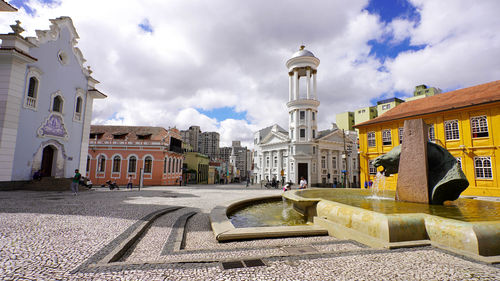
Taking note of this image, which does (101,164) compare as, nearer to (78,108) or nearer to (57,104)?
(78,108)

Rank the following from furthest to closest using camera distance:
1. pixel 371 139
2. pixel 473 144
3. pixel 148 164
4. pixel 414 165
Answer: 1. pixel 148 164
2. pixel 371 139
3. pixel 473 144
4. pixel 414 165

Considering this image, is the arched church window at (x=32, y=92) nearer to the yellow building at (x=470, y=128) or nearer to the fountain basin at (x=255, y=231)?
the fountain basin at (x=255, y=231)

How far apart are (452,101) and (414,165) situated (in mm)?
21085

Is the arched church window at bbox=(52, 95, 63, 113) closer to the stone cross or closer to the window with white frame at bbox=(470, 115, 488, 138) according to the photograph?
the stone cross

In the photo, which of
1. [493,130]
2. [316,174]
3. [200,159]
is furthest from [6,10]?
[200,159]

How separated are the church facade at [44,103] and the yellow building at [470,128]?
30.4 m

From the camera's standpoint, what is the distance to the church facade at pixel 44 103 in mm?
15055

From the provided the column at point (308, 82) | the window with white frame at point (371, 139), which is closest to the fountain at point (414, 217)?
the window with white frame at point (371, 139)

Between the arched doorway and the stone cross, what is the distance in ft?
77.3

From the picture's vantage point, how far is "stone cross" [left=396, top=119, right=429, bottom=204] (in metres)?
7.36

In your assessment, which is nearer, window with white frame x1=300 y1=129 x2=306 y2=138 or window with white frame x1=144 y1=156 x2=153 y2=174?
window with white frame x1=144 y1=156 x2=153 y2=174

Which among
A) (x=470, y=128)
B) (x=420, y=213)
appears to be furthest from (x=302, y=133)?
(x=420, y=213)

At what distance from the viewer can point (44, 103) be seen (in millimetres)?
17344

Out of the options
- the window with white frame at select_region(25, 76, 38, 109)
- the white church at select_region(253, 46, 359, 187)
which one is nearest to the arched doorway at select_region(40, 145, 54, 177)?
the window with white frame at select_region(25, 76, 38, 109)
